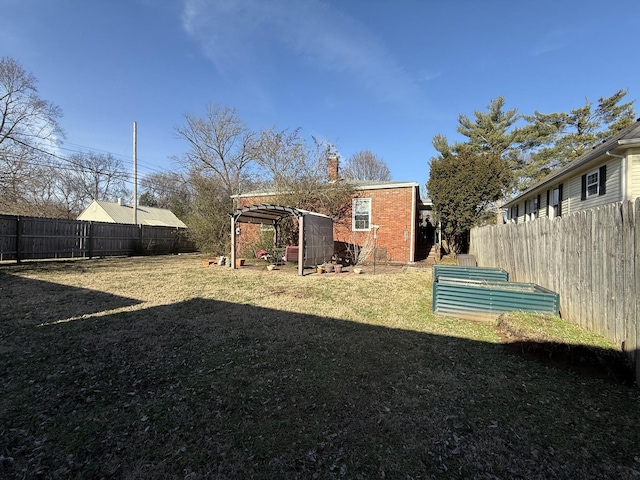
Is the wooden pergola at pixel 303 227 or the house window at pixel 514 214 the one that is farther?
the house window at pixel 514 214

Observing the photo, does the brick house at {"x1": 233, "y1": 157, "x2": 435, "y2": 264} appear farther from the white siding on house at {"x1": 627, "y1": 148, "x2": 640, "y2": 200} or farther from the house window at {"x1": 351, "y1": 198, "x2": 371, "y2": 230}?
the white siding on house at {"x1": 627, "y1": 148, "x2": 640, "y2": 200}

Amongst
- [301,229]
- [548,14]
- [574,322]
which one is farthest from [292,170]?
[574,322]

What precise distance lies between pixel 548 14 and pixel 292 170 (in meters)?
12.1

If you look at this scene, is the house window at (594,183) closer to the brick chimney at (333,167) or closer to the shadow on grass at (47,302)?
the brick chimney at (333,167)

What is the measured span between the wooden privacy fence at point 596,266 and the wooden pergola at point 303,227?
7.17 meters

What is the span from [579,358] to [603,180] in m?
10.0

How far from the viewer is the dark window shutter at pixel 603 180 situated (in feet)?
34.5

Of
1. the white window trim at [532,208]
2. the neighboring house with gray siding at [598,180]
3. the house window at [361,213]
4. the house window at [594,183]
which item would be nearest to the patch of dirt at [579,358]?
the neighboring house with gray siding at [598,180]

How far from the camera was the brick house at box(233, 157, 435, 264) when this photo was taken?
51.5 ft

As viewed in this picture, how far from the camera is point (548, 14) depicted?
9086 millimetres

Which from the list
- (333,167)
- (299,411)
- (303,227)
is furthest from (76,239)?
(299,411)

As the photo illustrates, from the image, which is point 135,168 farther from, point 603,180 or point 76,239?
point 603,180

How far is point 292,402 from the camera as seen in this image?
9.93 ft

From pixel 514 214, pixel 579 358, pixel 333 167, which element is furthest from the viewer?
pixel 514 214
